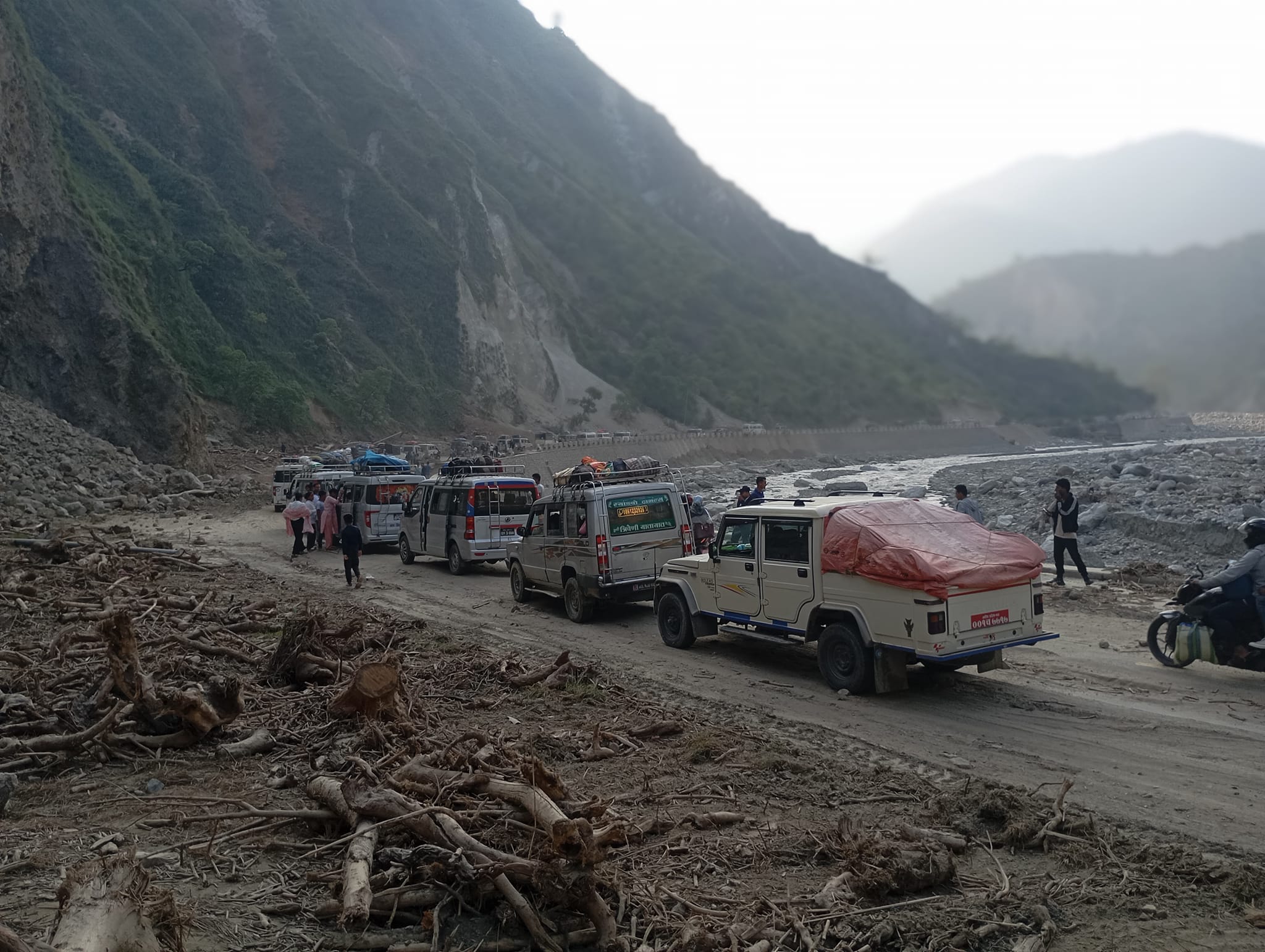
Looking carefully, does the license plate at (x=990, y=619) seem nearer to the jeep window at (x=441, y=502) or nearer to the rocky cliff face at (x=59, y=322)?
the jeep window at (x=441, y=502)

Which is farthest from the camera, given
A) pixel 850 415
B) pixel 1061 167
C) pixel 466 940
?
pixel 850 415

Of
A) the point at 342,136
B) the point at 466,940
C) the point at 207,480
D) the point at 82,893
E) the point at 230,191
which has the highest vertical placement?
the point at 342,136

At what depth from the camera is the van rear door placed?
13047 mm

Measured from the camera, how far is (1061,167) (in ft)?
21.8

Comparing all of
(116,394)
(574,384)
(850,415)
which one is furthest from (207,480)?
(850,415)

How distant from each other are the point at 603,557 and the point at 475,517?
5865 millimetres

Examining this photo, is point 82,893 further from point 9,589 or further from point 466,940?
point 9,589

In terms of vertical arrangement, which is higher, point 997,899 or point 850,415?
point 850,415

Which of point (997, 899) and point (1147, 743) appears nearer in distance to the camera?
point (997, 899)

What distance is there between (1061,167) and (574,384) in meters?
70.2

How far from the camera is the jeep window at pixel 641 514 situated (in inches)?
516

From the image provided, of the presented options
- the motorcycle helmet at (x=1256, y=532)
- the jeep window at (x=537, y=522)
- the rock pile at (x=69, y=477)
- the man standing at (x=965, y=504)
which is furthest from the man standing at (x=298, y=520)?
the motorcycle helmet at (x=1256, y=532)

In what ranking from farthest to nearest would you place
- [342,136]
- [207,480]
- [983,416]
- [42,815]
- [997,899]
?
[342,136] < [207,480] < [983,416] < [42,815] < [997,899]

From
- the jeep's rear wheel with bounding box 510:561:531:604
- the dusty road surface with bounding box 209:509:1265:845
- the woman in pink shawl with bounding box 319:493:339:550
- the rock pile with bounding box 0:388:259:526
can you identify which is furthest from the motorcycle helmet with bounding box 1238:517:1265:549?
the rock pile with bounding box 0:388:259:526
